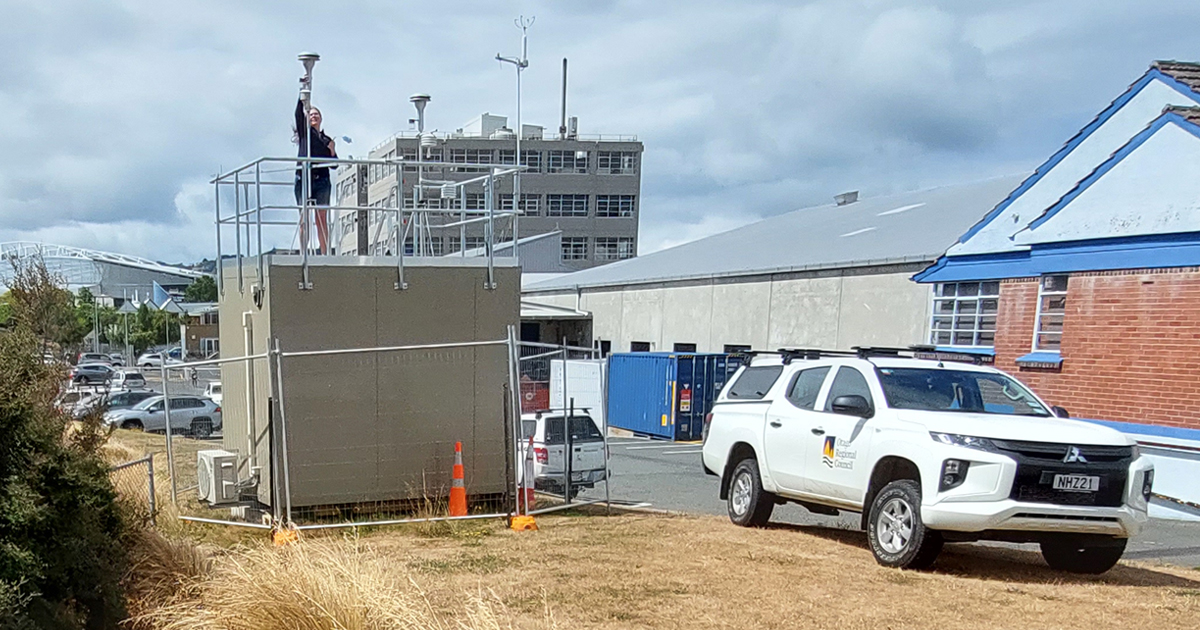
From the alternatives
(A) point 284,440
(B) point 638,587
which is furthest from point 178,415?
(B) point 638,587

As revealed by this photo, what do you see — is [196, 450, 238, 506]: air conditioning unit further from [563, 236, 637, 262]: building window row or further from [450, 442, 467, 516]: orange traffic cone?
[563, 236, 637, 262]: building window row

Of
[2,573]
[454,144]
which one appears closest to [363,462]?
[2,573]

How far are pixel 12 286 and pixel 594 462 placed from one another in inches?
331

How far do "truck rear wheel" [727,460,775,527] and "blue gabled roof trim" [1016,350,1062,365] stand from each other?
25.1 feet

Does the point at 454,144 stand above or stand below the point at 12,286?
above

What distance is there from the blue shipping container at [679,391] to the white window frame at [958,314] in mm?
8743

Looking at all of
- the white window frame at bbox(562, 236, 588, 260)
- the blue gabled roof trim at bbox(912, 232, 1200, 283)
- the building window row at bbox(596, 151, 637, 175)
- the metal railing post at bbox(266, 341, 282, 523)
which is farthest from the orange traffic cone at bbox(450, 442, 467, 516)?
the building window row at bbox(596, 151, 637, 175)

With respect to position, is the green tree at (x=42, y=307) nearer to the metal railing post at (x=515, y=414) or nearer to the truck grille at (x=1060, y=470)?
the metal railing post at (x=515, y=414)

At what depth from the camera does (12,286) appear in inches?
335

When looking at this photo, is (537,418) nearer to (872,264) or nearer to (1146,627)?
(1146,627)

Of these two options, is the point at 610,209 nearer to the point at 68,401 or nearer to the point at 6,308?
the point at 6,308

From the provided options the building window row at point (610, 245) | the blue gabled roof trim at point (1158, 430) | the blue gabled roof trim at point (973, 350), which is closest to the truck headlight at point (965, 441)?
the blue gabled roof trim at point (1158, 430)

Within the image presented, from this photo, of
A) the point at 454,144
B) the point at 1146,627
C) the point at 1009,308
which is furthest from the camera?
the point at 454,144

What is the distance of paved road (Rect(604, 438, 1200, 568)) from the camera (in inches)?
447
